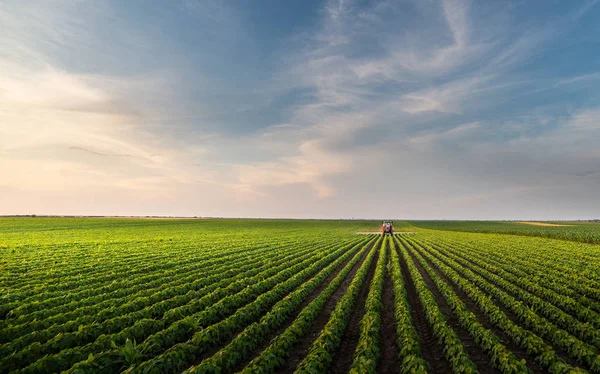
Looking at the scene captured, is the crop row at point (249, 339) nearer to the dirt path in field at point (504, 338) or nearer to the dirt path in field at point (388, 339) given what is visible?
the dirt path in field at point (388, 339)

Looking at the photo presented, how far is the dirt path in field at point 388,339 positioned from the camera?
8578 millimetres

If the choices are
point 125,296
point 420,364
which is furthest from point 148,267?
point 420,364

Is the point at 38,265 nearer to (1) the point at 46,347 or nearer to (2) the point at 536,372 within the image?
(1) the point at 46,347

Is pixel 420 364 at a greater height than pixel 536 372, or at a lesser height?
greater

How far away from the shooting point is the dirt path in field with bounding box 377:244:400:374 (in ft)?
28.1

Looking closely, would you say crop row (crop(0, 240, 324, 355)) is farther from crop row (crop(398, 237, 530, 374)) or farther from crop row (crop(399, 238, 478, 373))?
crop row (crop(398, 237, 530, 374))

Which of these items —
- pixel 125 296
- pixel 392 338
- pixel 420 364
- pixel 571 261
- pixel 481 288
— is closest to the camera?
pixel 420 364

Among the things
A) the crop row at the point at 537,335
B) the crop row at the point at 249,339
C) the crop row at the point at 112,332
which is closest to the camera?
the crop row at the point at 249,339

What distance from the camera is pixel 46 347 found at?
8.48 metres

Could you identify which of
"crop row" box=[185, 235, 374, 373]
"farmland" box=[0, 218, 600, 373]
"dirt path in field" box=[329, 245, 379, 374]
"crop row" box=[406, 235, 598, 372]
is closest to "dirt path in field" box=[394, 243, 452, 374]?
"farmland" box=[0, 218, 600, 373]

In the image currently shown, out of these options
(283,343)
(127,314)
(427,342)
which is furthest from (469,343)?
(127,314)

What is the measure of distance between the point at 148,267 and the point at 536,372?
70.0 feet

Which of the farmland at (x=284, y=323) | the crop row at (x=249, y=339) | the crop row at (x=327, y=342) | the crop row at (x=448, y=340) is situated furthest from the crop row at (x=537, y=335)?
the crop row at (x=249, y=339)

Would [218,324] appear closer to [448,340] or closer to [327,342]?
[327,342]
